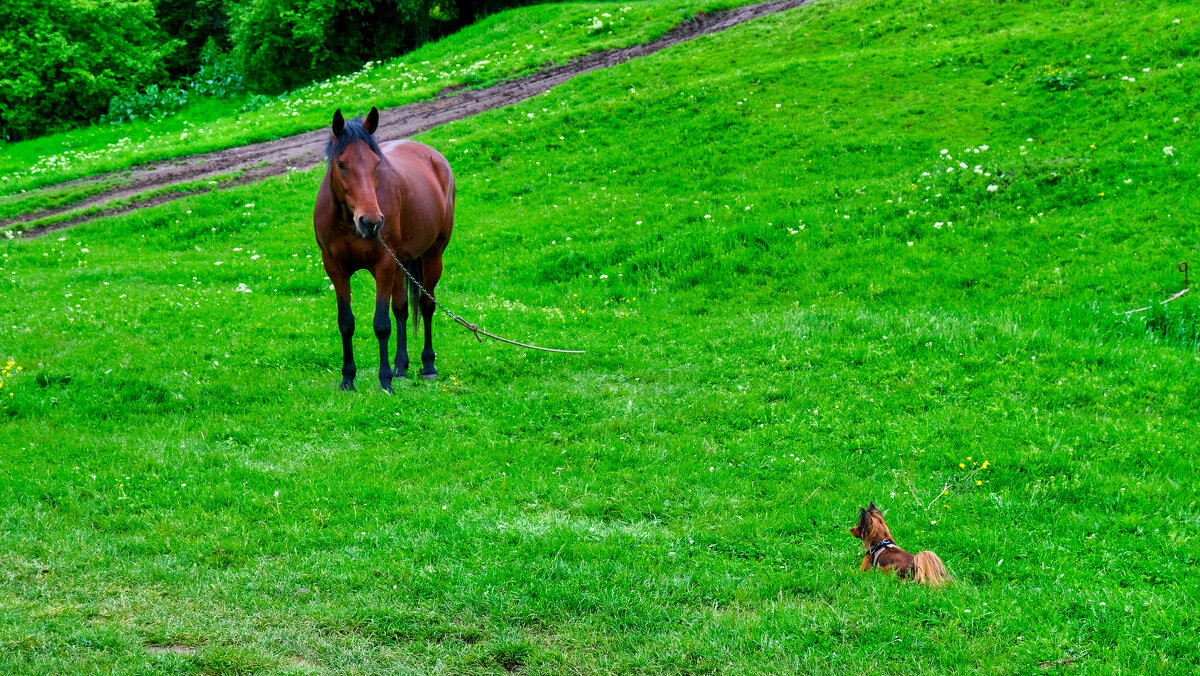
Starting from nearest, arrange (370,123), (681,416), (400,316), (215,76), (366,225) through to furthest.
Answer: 1. (366,225)
2. (681,416)
3. (370,123)
4. (400,316)
5. (215,76)

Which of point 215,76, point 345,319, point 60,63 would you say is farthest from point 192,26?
point 345,319

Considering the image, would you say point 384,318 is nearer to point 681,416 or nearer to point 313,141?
point 681,416

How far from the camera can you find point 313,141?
81.7 feet

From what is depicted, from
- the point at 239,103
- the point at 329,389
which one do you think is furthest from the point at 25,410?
the point at 239,103

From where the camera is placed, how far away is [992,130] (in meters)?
17.5

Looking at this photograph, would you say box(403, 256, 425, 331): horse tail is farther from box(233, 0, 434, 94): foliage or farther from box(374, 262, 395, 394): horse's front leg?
box(233, 0, 434, 94): foliage

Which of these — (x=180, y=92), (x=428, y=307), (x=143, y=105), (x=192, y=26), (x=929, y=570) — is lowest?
(x=929, y=570)

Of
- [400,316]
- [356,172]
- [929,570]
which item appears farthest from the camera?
[400,316]

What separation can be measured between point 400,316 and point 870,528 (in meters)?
6.48

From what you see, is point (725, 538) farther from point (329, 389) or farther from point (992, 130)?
point (992, 130)

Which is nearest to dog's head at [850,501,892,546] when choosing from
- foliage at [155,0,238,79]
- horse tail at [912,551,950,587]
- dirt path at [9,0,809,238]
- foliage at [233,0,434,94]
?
horse tail at [912,551,950,587]

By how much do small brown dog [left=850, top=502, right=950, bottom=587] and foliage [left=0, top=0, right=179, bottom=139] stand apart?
3618cm

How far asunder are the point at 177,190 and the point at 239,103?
15.2m

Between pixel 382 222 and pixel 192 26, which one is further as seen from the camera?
pixel 192 26
